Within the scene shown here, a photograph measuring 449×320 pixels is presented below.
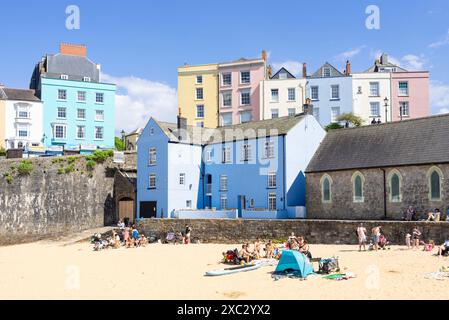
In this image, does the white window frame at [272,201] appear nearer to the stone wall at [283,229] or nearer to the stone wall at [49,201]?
the stone wall at [283,229]

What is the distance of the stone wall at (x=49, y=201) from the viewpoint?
135ft

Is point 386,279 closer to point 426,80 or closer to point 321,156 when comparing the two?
point 321,156

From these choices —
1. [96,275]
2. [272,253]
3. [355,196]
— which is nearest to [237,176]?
[355,196]

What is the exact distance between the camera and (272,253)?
2542 centimetres

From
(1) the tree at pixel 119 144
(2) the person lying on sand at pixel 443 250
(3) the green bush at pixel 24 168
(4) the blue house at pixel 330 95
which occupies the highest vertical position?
(4) the blue house at pixel 330 95

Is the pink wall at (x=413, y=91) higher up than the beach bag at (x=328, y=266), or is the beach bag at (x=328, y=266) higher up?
the pink wall at (x=413, y=91)

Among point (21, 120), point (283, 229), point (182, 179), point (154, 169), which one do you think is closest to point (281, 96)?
point (182, 179)

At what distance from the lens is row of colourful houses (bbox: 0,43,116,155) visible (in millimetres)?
50812

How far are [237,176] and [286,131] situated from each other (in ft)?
18.1

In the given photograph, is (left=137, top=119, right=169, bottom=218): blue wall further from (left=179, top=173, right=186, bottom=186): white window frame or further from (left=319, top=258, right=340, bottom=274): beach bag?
(left=319, top=258, right=340, bottom=274): beach bag

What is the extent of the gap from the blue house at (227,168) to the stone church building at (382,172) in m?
1.61

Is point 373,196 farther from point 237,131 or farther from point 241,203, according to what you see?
point 237,131

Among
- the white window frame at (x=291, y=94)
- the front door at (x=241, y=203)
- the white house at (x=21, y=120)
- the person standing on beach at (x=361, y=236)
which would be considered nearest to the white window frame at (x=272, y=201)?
the front door at (x=241, y=203)

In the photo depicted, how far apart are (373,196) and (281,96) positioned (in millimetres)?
22273
